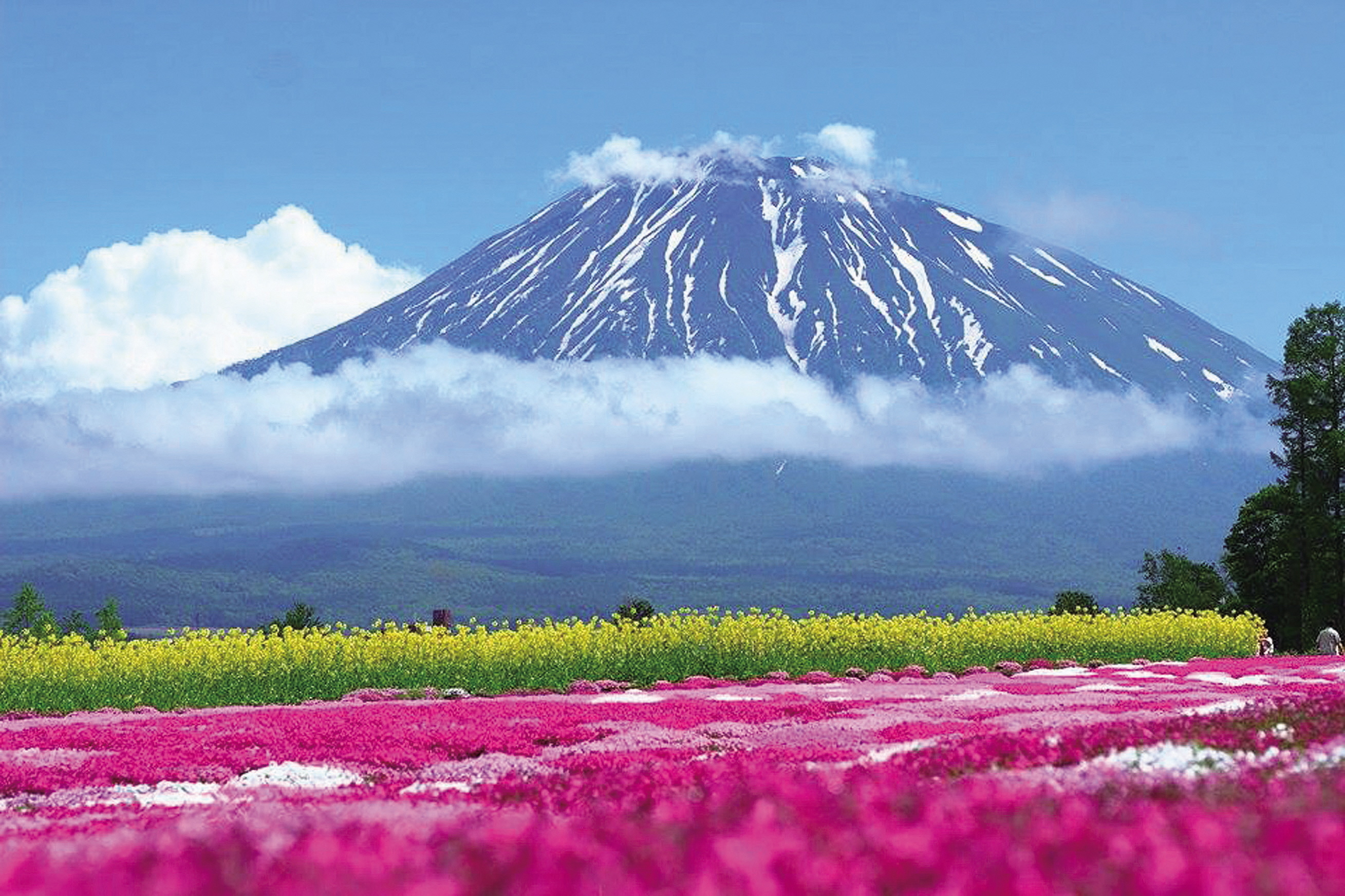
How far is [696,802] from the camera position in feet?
21.4

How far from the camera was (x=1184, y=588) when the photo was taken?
294ft

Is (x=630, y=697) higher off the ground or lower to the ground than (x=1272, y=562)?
lower

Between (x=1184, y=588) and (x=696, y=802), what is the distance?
8861cm

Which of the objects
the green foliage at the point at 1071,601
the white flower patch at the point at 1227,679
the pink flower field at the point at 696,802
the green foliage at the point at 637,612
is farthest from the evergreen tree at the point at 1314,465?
the pink flower field at the point at 696,802

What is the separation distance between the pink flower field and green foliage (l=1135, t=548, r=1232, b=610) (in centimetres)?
7168

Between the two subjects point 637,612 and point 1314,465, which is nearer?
point 637,612

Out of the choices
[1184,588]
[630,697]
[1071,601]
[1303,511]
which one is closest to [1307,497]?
[1303,511]

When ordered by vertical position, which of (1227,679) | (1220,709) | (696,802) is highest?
(696,802)

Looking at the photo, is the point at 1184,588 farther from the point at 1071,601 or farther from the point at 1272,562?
the point at 1071,601

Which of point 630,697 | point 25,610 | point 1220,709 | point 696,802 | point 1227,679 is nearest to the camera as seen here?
point 696,802

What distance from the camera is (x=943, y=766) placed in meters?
8.65

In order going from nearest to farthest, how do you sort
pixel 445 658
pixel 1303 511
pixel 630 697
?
pixel 630 697, pixel 445 658, pixel 1303 511

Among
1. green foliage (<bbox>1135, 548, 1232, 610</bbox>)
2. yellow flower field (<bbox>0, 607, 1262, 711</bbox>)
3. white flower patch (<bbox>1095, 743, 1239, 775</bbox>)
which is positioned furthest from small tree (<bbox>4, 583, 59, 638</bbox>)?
white flower patch (<bbox>1095, 743, 1239, 775</bbox>)

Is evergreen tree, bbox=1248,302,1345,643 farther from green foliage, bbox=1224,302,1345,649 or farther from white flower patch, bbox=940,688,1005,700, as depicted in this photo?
white flower patch, bbox=940,688,1005,700
